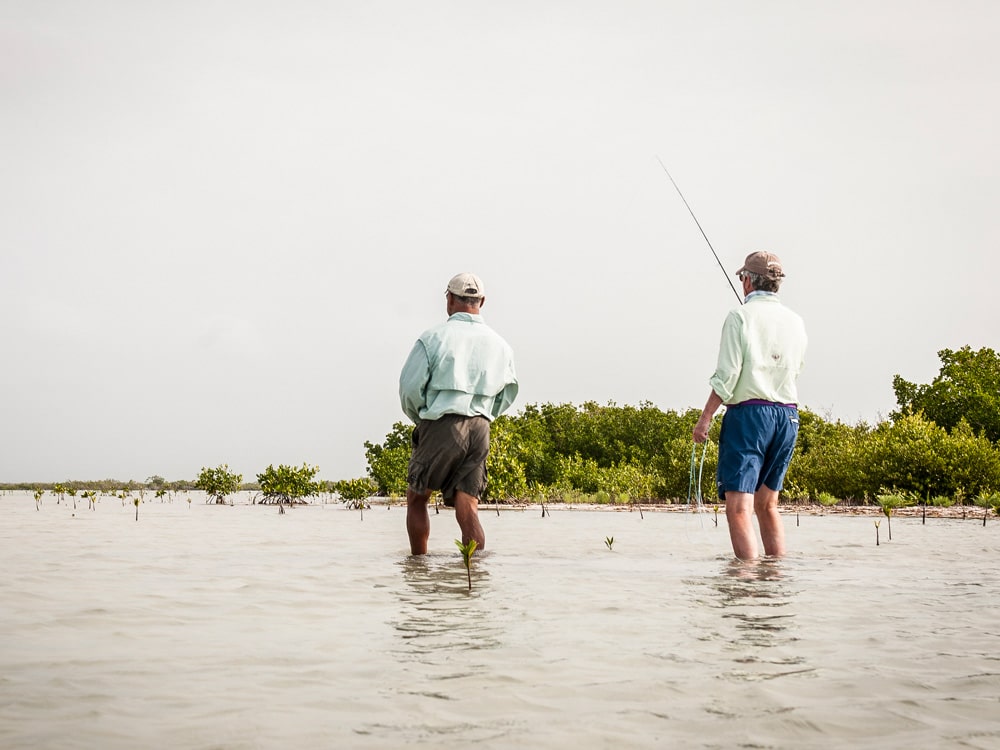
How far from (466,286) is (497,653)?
4527mm

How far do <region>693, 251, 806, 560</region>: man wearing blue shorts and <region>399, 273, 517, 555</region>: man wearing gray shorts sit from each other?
5.50ft

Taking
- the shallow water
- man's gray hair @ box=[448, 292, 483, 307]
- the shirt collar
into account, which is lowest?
the shallow water

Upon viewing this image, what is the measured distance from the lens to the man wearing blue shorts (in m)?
6.54

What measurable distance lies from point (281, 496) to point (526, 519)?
9446mm

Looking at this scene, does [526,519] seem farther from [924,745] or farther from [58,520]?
[924,745]

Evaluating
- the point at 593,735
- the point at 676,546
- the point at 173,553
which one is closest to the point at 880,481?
the point at 676,546

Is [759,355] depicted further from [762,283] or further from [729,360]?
[762,283]

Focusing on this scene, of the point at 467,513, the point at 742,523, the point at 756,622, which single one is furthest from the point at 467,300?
the point at 756,622

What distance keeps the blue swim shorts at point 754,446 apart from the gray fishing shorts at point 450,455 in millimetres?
1756

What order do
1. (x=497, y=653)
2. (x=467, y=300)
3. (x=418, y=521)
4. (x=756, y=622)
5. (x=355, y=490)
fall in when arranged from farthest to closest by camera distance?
1. (x=355, y=490)
2. (x=467, y=300)
3. (x=418, y=521)
4. (x=756, y=622)
5. (x=497, y=653)

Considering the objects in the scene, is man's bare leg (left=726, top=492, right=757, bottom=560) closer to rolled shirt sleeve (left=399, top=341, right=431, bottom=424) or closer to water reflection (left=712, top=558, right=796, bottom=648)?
water reflection (left=712, top=558, right=796, bottom=648)

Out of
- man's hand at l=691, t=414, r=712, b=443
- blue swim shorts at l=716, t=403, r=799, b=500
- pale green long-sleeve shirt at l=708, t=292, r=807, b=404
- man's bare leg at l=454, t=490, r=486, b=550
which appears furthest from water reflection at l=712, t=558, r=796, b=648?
man's bare leg at l=454, t=490, r=486, b=550

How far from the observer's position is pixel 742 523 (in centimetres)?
652

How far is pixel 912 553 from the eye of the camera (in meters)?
7.69
